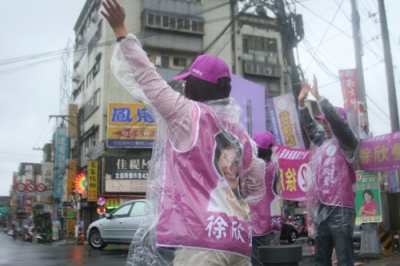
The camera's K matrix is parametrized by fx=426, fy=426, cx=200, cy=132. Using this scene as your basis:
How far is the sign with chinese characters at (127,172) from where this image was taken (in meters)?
24.6

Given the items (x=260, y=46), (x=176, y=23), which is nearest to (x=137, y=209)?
(x=176, y=23)

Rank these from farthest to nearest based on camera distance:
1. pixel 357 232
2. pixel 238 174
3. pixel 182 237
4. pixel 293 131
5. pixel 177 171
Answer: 1. pixel 357 232
2. pixel 293 131
3. pixel 238 174
4. pixel 177 171
5. pixel 182 237

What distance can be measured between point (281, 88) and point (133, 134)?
12724mm

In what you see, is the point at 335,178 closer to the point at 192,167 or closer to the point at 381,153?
the point at 192,167

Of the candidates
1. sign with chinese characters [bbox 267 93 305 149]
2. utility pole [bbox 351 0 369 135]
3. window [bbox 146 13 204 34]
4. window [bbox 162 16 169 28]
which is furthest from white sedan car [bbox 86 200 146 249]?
window [bbox 162 16 169 28]

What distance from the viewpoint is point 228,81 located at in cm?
222

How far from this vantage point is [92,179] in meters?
25.2

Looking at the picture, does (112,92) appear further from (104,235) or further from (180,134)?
(180,134)

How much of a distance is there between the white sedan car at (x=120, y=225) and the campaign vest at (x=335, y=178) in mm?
9382

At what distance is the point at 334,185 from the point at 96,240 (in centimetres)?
1126

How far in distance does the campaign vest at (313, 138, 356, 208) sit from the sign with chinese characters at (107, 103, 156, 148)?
21490 millimetres

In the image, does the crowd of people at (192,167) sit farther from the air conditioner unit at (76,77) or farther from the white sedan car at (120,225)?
the air conditioner unit at (76,77)

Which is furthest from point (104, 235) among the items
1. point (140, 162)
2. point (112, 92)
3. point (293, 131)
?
point (112, 92)

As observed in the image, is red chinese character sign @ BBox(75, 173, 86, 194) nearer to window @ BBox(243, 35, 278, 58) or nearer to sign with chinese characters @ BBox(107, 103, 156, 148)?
sign with chinese characters @ BBox(107, 103, 156, 148)
